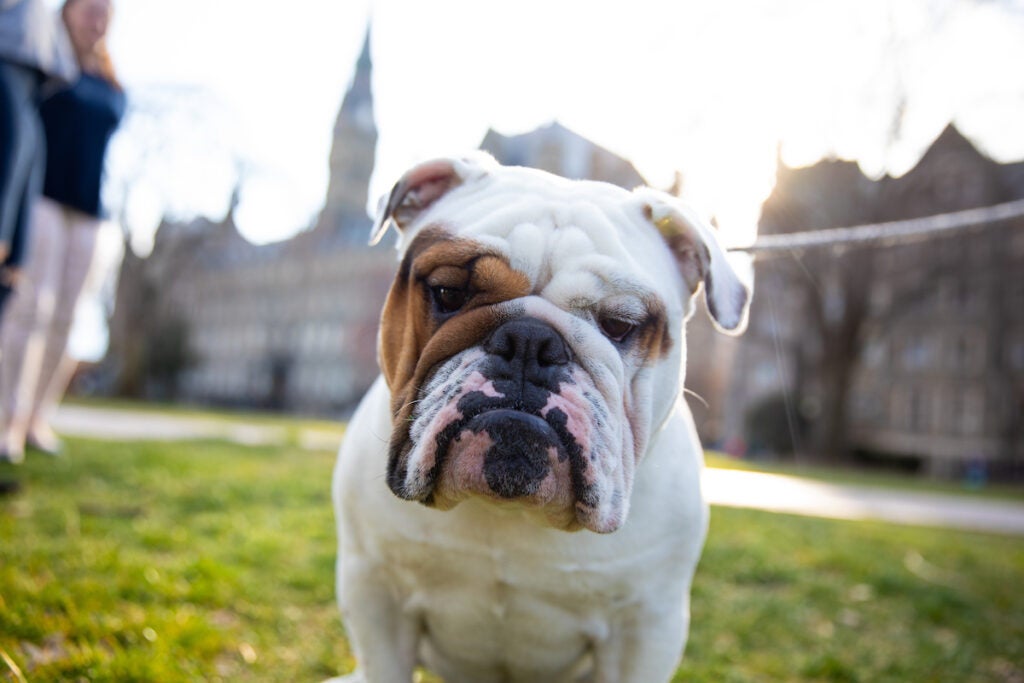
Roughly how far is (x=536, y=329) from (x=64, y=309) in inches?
181

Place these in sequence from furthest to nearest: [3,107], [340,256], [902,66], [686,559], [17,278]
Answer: [340,256] < [902,66] < [17,278] < [3,107] < [686,559]

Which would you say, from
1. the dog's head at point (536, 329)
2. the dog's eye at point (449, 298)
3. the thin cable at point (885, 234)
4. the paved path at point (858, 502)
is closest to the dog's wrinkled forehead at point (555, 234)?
the dog's head at point (536, 329)

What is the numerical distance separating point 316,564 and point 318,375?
5776 centimetres

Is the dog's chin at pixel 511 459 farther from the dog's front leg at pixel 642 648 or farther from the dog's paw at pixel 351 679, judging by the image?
the dog's paw at pixel 351 679

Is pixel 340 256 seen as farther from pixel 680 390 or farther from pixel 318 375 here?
pixel 680 390

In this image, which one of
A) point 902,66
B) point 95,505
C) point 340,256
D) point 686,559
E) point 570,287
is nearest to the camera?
point 570,287

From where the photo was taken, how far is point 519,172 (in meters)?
2.13

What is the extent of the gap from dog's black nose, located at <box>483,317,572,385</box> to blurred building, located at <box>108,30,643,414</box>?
3328cm

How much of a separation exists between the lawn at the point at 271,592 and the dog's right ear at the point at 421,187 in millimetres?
1442

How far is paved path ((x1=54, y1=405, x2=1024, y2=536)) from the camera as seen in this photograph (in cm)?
811

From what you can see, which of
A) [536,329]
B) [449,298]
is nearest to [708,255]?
[536,329]

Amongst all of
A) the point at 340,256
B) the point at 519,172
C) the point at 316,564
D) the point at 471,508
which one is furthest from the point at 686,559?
the point at 340,256

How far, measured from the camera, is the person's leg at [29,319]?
4.56 m

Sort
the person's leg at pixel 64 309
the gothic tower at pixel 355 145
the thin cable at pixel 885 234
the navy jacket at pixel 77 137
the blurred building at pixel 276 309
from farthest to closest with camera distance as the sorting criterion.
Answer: the gothic tower at pixel 355 145, the blurred building at pixel 276 309, the person's leg at pixel 64 309, the navy jacket at pixel 77 137, the thin cable at pixel 885 234
